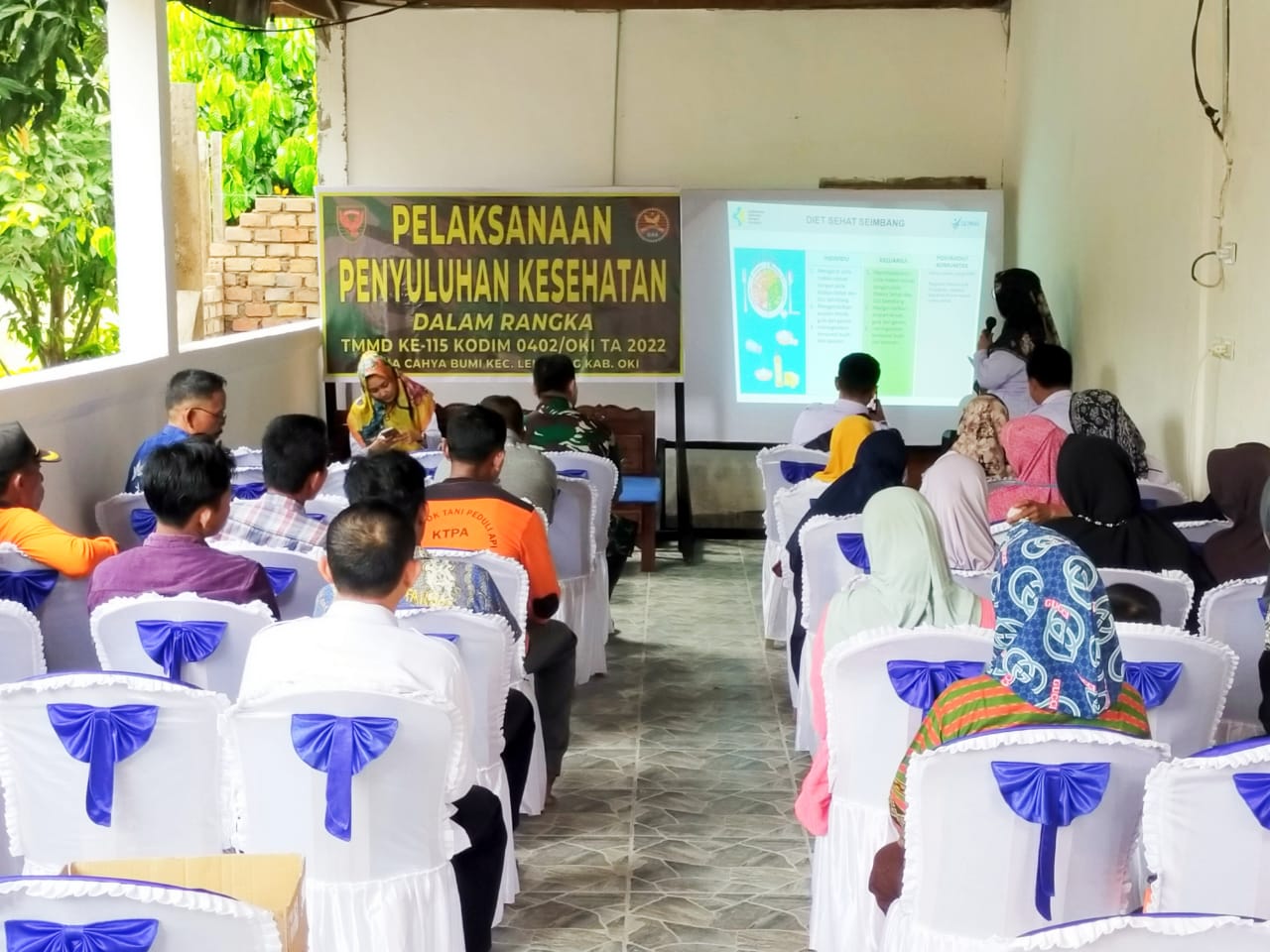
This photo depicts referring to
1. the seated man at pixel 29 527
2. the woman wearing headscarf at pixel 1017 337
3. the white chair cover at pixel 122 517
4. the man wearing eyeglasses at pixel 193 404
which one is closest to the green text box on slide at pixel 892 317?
the woman wearing headscarf at pixel 1017 337

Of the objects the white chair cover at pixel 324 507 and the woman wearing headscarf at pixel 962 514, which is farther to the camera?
the white chair cover at pixel 324 507

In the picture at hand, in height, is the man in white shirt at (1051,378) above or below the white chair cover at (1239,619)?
above

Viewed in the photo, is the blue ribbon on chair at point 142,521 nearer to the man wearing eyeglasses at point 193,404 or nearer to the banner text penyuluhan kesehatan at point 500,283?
the man wearing eyeglasses at point 193,404

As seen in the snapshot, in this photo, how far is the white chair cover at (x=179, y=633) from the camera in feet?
9.84

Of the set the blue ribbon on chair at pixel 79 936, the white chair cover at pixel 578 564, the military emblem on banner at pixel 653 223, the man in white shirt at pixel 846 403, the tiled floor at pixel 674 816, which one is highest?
the military emblem on banner at pixel 653 223

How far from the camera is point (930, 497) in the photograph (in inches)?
164

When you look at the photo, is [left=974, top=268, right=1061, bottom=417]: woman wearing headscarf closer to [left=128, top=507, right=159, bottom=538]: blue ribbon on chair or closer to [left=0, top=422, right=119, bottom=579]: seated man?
[left=128, top=507, right=159, bottom=538]: blue ribbon on chair

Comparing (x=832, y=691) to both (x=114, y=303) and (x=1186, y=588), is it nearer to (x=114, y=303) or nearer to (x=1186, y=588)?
(x=1186, y=588)

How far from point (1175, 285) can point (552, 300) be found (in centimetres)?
356

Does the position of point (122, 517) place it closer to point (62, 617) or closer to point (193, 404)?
point (193, 404)

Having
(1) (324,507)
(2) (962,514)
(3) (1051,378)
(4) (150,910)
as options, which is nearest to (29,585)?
(1) (324,507)

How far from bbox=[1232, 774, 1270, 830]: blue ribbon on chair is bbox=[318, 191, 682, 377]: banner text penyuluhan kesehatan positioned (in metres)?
6.19

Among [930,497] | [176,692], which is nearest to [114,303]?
[930,497]

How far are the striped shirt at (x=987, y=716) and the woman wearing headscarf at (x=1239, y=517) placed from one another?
1580mm
